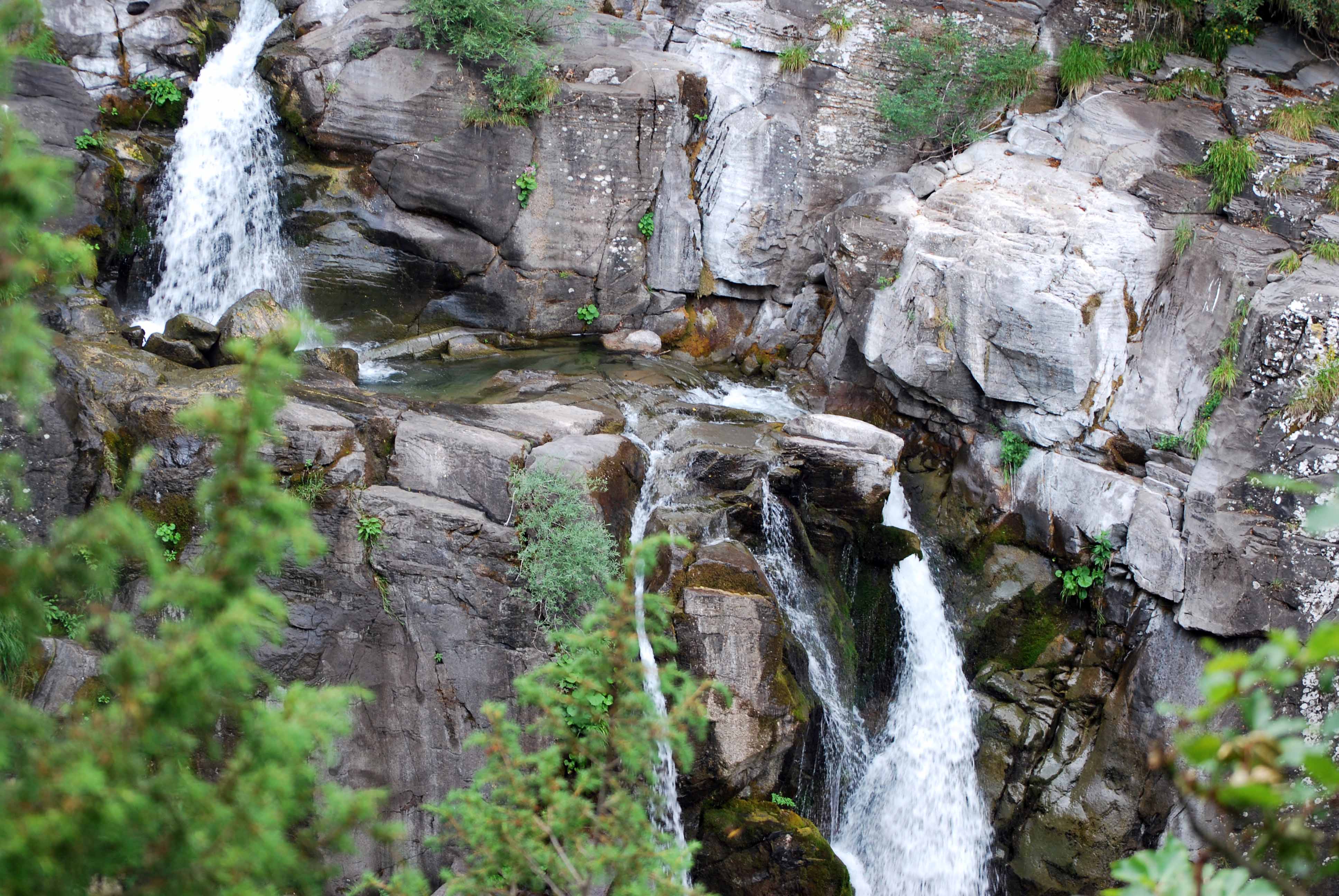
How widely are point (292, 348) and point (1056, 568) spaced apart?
305 inches

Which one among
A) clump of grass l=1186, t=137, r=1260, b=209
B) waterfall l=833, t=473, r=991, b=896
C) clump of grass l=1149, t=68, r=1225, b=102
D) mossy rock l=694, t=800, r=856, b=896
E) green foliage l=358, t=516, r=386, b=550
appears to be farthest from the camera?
clump of grass l=1149, t=68, r=1225, b=102

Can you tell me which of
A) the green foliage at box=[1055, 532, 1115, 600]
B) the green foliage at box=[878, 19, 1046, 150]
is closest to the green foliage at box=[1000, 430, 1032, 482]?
the green foliage at box=[1055, 532, 1115, 600]

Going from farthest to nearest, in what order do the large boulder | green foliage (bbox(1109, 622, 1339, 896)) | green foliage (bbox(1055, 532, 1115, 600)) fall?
the large boulder → green foliage (bbox(1055, 532, 1115, 600)) → green foliage (bbox(1109, 622, 1339, 896))

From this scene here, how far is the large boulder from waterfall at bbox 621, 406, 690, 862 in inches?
146

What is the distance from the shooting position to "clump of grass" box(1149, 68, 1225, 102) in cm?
980

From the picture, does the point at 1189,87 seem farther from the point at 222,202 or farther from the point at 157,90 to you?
the point at 157,90

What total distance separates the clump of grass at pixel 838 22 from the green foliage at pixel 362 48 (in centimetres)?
590

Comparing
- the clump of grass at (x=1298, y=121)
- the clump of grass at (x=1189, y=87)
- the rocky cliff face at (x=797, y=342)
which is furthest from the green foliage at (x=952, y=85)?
the clump of grass at (x=1298, y=121)

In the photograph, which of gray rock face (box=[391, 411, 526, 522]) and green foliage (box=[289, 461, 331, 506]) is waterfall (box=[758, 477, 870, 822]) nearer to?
gray rock face (box=[391, 411, 526, 522])

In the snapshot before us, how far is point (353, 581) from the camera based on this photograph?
21.7 feet

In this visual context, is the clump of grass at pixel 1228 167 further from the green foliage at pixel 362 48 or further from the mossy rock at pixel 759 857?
the green foliage at pixel 362 48

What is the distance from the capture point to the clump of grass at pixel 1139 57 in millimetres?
10258

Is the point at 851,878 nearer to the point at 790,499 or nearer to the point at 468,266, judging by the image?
the point at 790,499

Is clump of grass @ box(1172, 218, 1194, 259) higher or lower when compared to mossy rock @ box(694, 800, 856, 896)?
higher
